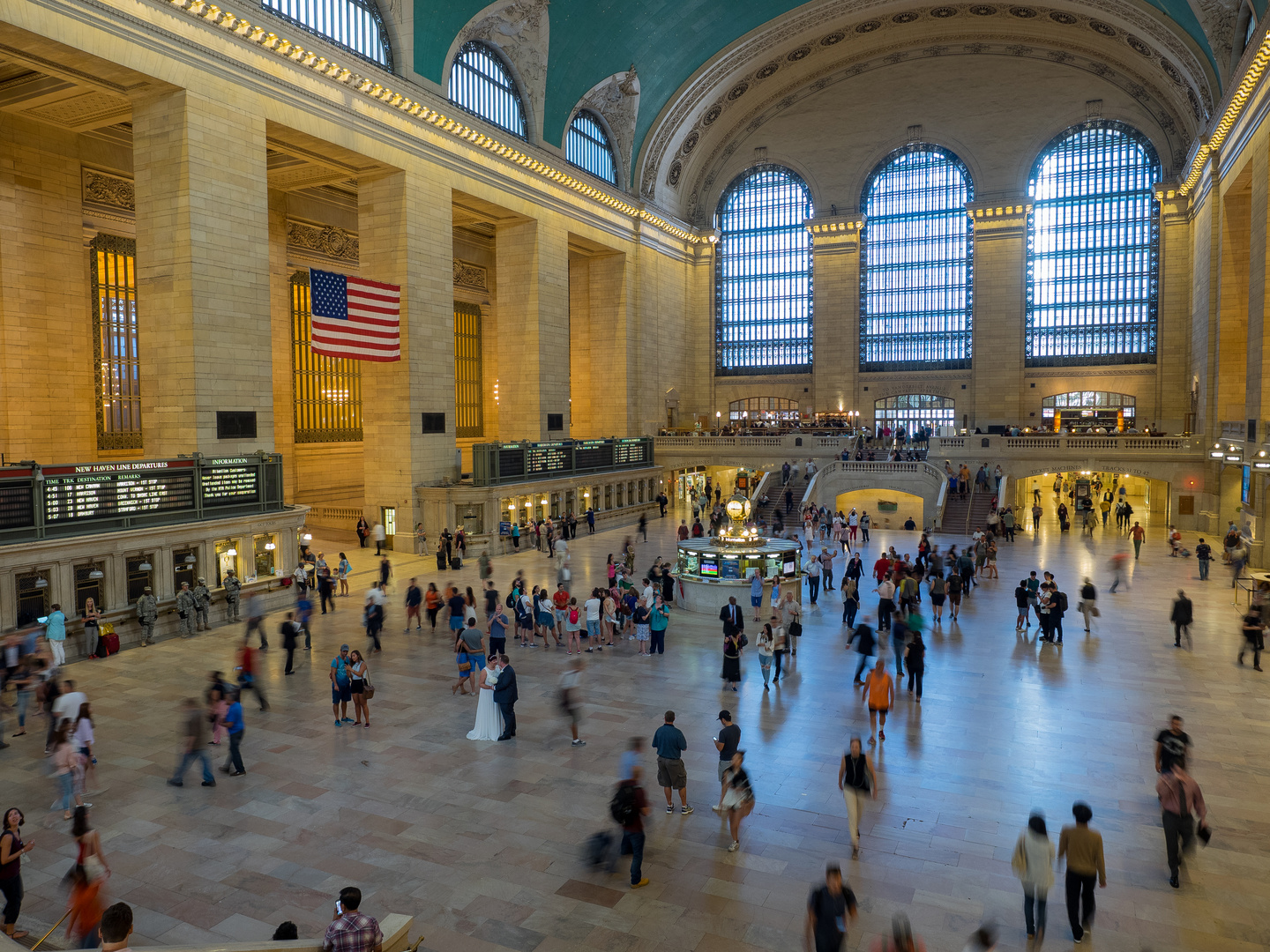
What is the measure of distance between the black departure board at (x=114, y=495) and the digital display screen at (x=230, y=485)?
0.43 metres

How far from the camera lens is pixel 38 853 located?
779 centimetres

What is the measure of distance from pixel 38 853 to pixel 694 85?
131 ft

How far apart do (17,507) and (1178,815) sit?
16566mm

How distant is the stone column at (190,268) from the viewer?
62.3 ft

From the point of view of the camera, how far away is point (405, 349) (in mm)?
25750

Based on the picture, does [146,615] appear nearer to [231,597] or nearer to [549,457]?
[231,597]

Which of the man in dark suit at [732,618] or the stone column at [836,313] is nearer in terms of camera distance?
the man in dark suit at [732,618]

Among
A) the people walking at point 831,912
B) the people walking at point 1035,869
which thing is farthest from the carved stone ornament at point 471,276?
the people walking at point 831,912

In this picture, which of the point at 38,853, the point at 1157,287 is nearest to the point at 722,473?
the point at 1157,287

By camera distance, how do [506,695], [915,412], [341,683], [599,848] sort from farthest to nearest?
[915,412] → [341,683] → [506,695] → [599,848]

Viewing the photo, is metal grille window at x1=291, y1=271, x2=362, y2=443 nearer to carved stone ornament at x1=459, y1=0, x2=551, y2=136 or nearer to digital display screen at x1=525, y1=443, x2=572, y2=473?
digital display screen at x1=525, y1=443, x2=572, y2=473

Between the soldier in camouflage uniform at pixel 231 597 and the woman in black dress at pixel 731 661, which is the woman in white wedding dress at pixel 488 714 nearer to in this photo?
the woman in black dress at pixel 731 661

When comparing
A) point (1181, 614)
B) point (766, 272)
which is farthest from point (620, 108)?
point (1181, 614)

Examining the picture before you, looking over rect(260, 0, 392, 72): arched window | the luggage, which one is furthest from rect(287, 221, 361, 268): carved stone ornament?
the luggage
